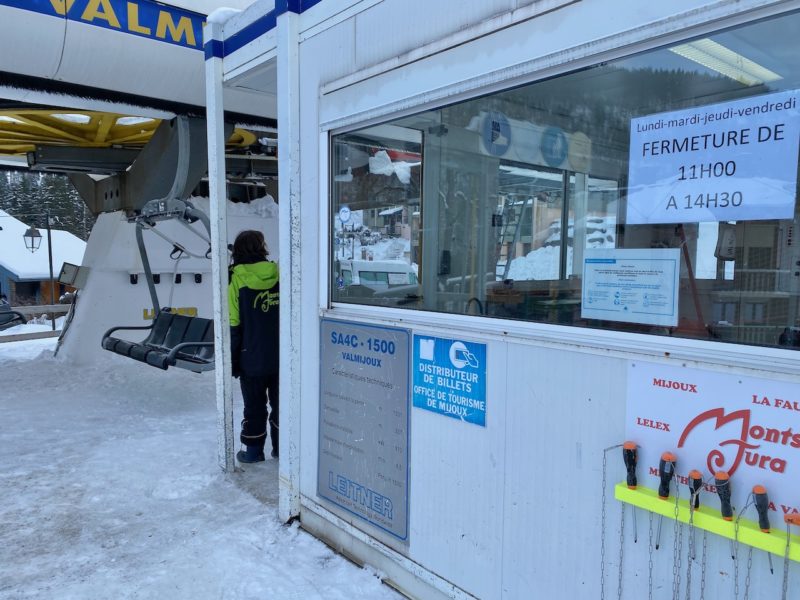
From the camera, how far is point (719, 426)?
150cm

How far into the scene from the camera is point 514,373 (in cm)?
198

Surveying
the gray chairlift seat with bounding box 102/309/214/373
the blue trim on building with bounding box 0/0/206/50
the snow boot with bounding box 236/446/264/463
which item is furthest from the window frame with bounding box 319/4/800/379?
the gray chairlift seat with bounding box 102/309/214/373

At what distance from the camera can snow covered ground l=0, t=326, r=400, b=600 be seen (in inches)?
100

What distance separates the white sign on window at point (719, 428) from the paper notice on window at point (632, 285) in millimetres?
144

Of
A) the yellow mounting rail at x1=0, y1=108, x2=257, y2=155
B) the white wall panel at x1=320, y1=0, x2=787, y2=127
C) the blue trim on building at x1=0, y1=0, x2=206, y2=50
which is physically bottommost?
the white wall panel at x1=320, y1=0, x2=787, y2=127

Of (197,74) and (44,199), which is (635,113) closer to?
(197,74)

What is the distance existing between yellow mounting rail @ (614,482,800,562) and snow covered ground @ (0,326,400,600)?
1284 millimetres

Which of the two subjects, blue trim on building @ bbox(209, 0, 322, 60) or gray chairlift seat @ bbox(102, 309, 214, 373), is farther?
gray chairlift seat @ bbox(102, 309, 214, 373)

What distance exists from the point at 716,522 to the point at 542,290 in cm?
81

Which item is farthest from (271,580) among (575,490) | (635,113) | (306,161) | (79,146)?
(79,146)

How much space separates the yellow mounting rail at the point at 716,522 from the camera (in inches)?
54.2

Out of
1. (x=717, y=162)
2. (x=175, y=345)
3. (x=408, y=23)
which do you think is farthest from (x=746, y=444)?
(x=175, y=345)

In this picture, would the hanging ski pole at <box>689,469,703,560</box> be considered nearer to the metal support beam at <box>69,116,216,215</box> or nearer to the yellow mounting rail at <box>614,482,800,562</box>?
the yellow mounting rail at <box>614,482,800,562</box>

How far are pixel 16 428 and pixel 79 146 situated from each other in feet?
12.1
